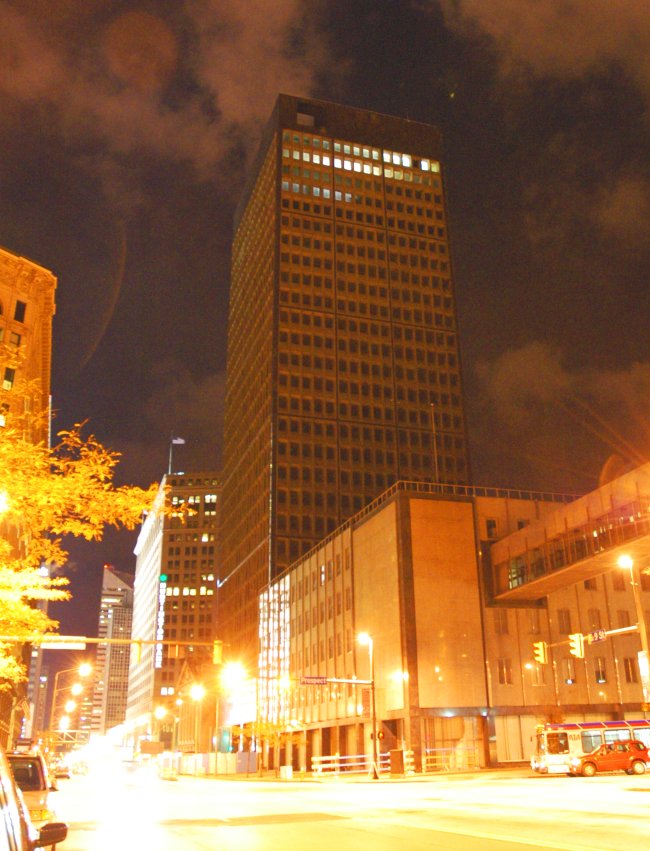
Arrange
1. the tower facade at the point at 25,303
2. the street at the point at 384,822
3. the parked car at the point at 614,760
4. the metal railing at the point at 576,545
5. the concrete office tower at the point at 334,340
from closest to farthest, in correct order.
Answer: the street at the point at 384,822 < the parked car at the point at 614,760 < the metal railing at the point at 576,545 < the tower facade at the point at 25,303 < the concrete office tower at the point at 334,340

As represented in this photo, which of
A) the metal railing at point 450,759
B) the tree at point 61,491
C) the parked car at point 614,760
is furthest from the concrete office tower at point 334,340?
the tree at point 61,491

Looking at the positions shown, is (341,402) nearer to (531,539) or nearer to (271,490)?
(271,490)

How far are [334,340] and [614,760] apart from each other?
3829 inches

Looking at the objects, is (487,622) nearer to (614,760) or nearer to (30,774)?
(614,760)

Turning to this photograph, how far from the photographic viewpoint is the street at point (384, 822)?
14.5 meters

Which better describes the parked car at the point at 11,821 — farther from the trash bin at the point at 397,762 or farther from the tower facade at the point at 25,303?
the tower facade at the point at 25,303

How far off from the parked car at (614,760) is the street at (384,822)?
44.6 feet

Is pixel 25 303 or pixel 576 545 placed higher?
pixel 25 303

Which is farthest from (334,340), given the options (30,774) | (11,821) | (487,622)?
(11,821)

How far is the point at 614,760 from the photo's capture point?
139 feet

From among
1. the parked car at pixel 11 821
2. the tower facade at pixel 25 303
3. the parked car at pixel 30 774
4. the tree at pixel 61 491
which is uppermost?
the tower facade at pixel 25 303

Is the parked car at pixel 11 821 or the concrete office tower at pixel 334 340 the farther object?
the concrete office tower at pixel 334 340

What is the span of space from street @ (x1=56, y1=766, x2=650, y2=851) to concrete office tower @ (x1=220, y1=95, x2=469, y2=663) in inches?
3565

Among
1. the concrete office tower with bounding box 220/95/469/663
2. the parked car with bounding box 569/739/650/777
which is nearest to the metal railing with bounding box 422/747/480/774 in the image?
the parked car with bounding box 569/739/650/777
